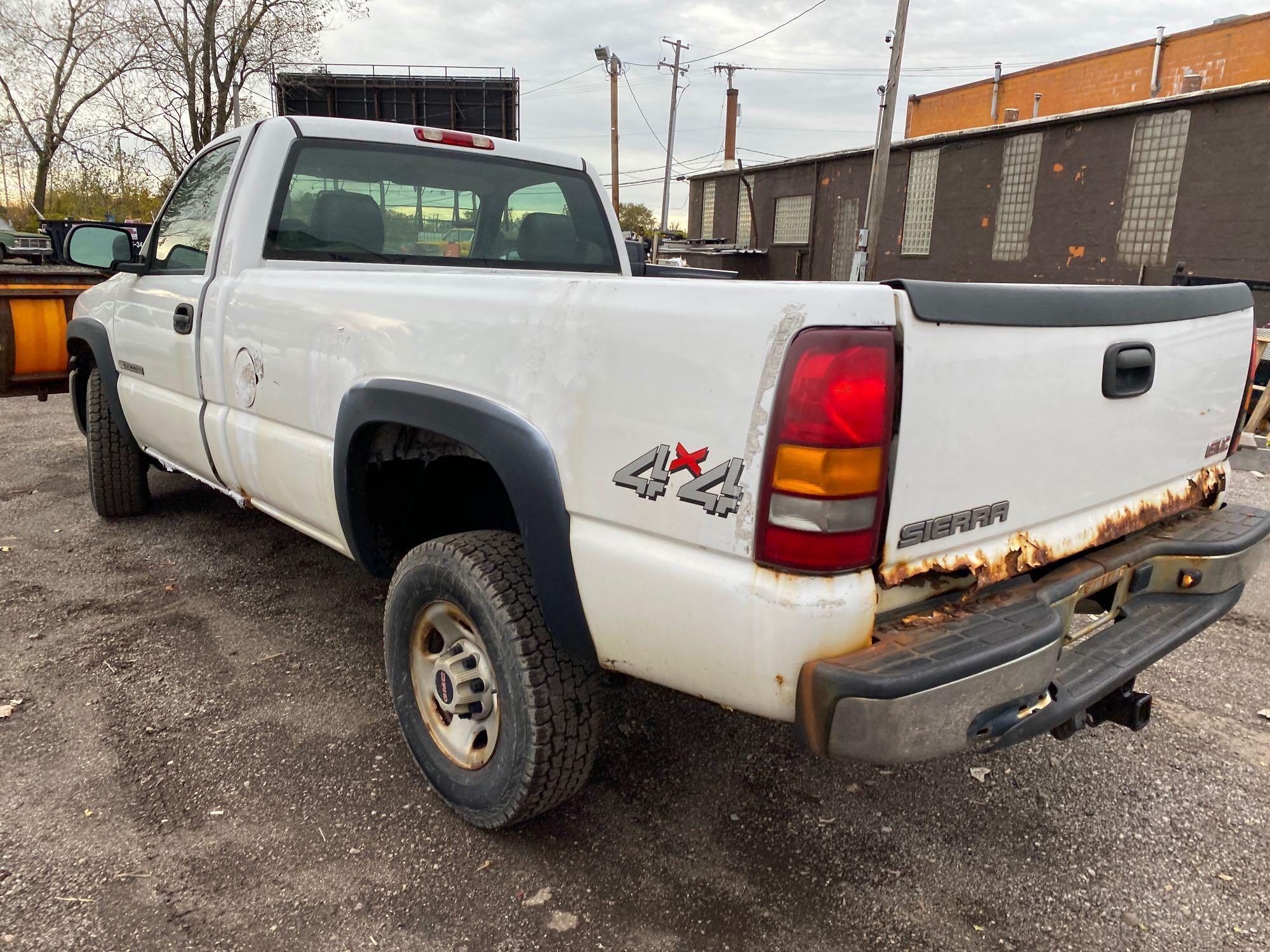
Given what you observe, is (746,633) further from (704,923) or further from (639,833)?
(639,833)

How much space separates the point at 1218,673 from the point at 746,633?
9.10ft

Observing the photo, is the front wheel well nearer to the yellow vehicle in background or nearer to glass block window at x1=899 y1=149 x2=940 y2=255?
the yellow vehicle in background

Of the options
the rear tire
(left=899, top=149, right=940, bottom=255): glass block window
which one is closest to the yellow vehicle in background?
the rear tire

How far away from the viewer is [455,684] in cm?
237

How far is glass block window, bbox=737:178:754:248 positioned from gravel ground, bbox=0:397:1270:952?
2341 cm

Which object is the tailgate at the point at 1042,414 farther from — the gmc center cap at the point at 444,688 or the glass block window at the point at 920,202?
the glass block window at the point at 920,202

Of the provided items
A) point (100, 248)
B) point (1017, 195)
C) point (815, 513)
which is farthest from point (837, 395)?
point (1017, 195)

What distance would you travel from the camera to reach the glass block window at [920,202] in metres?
18.8

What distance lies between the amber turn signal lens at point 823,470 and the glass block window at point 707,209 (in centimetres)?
2747

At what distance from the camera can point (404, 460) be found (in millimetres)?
2729

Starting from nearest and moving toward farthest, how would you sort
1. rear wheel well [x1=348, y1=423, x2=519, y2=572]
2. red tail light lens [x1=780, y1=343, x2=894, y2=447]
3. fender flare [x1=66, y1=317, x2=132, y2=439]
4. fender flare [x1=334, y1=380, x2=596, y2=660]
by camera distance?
red tail light lens [x1=780, y1=343, x2=894, y2=447] → fender flare [x1=334, y1=380, x2=596, y2=660] → rear wheel well [x1=348, y1=423, x2=519, y2=572] → fender flare [x1=66, y1=317, x2=132, y2=439]

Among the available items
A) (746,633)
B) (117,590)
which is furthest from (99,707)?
(746,633)

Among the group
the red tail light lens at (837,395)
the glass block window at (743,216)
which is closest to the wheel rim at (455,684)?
the red tail light lens at (837,395)

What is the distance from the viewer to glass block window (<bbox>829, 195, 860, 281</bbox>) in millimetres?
21328
